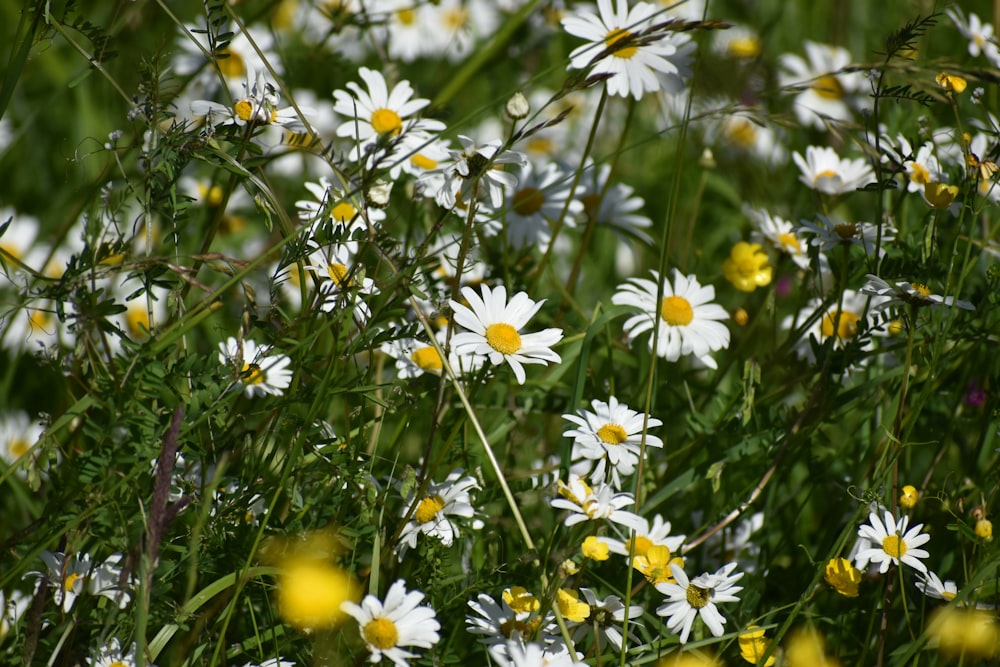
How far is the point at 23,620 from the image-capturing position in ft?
4.52

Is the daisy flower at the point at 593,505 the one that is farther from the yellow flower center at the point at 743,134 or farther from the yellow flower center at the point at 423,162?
the yellow flower center at the point at 743,134

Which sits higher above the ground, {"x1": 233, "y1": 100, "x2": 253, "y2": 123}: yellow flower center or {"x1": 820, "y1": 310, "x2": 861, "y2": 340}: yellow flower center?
{"x1": 233, "y1": 100, "x2": 253, "y2": 123}: yellow flower center

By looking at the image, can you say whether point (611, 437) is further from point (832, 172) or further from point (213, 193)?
point (213, 193)

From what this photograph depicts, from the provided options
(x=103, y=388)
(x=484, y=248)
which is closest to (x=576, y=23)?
(x=484, y=248)

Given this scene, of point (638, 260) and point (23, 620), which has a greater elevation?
point (638, 260)

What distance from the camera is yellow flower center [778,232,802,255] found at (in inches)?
72.0

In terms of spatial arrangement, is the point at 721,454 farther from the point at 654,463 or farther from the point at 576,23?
the point at 576,23

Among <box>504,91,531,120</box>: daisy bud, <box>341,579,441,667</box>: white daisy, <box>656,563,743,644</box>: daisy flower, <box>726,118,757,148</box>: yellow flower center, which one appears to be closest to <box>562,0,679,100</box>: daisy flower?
<box>504,91,531,120</box>: daisy bud

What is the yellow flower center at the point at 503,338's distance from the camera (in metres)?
1.34

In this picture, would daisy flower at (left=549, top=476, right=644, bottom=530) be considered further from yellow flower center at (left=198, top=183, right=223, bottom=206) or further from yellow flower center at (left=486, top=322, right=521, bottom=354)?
yellow flower center at (left=198, top=183, right=223, bottom=206)

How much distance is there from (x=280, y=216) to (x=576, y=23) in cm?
66

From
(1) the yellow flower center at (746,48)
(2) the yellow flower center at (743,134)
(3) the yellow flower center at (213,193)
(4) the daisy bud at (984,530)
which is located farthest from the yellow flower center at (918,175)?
(2) the yellow flower center at (743,134)

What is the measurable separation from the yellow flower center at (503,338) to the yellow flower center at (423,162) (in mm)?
546

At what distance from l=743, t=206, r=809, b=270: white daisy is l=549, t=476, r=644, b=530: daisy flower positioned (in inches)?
29.1
